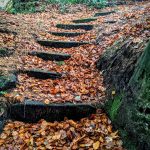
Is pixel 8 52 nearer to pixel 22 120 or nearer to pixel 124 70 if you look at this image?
pixel 22 120

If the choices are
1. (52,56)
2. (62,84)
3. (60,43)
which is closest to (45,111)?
(62,84)

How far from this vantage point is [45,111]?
15.9 ft

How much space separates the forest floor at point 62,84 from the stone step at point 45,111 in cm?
12

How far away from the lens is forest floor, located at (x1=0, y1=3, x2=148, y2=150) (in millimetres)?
4285

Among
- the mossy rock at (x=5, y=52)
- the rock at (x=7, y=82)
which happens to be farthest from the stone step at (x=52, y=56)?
the rock at (x=7, y=82)

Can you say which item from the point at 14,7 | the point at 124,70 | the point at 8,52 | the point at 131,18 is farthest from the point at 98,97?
the point at 14,7

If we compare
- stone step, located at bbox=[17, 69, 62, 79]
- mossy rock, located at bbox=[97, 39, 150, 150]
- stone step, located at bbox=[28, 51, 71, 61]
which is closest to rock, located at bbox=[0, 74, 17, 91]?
stone step, located at bbox=[17, 69, 62, 79]

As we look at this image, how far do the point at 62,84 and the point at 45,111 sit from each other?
103cm

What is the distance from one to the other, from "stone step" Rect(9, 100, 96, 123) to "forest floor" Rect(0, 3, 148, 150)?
12cm

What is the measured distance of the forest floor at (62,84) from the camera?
4285 mm

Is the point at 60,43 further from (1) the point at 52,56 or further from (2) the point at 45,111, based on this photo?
(2) the point at 45,111

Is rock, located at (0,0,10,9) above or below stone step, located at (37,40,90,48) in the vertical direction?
above

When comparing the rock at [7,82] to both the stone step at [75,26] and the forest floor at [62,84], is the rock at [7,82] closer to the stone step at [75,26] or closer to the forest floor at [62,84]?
the forest floor at [62,84]

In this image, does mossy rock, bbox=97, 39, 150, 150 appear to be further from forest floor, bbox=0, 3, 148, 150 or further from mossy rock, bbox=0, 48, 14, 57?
mossy rock, bbox=0, 48, 14, 57
